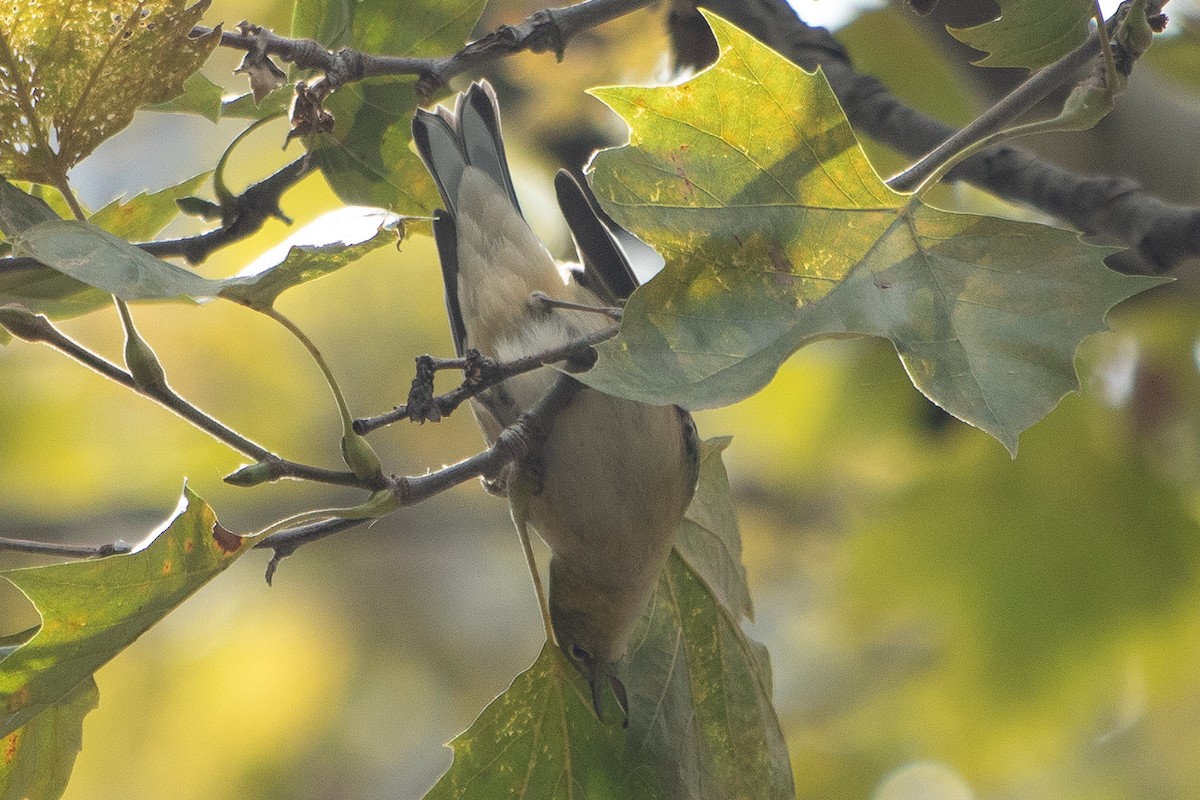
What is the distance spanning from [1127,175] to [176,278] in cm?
256

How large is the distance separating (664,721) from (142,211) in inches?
46.8

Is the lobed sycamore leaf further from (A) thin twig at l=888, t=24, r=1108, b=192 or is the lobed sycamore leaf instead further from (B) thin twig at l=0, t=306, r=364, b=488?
(A) thin twig at l=888, t=24, r=1108, b=192

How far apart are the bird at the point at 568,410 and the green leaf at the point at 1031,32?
812 millimetres

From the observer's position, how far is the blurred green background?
3.89 meters

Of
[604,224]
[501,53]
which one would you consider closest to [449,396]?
[501,53]

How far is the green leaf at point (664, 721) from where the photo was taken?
6.40 feet

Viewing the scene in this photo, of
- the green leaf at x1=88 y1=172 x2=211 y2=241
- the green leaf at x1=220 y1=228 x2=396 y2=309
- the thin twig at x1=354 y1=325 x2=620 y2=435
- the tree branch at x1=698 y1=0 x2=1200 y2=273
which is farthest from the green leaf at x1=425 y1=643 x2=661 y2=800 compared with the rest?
the tree branch at x1=698 y1=0 x2=1200 y2=273

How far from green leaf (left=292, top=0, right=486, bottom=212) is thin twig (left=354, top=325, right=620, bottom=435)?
1.80 ft

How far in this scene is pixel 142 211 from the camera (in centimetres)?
198

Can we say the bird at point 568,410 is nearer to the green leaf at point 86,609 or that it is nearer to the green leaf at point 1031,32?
the green leaf at point 86,609

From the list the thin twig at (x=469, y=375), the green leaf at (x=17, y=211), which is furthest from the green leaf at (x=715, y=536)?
the green leaf at (x=17, y=211)

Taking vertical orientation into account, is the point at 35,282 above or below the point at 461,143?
below

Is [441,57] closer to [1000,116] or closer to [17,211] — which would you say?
[17,211]

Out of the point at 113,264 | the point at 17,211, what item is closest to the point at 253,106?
the point at 17,211
